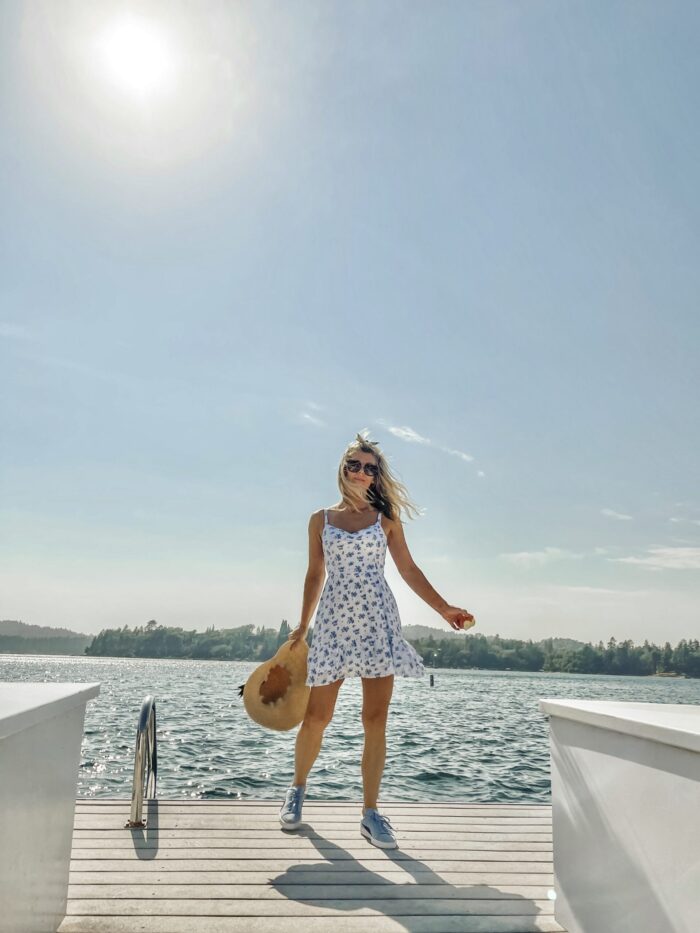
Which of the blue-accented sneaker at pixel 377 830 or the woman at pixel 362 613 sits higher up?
the woman at pixel 362 613

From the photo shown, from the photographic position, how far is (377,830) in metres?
3.13

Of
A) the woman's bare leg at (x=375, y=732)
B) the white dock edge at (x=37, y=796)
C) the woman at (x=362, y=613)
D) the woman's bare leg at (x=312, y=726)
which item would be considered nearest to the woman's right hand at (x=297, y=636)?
the woman at (x=362, y=613)

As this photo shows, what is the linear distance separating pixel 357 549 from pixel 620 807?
1939 millimetres

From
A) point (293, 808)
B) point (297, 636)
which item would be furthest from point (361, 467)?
point (293, 808)

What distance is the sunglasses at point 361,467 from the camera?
366 centimetres

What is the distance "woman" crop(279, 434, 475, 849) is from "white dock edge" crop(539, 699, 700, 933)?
1099 millimetres

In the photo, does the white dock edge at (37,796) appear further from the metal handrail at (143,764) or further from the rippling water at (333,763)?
the rippling water at (333,763)

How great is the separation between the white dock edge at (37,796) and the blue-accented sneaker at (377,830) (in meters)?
1.40

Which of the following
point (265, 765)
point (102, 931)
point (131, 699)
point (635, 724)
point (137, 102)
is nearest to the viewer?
point (635, 724)

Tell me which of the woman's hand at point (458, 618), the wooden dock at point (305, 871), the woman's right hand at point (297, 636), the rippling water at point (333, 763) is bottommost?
the rippling water at point (333, 763)

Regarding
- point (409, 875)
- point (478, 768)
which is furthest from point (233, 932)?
point (478, 768)

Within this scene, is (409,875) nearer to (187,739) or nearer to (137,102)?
(187,739)

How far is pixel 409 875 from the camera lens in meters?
2.73

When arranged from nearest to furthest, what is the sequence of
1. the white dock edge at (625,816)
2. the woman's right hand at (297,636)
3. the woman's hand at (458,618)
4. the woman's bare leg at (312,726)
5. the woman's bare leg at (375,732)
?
the white dock edge at (625,816), the woman's hand at (458,618), the woman's bare leg at (375,732), the woman's bare leg at (312,726), the woman's right hand at (297,636)
